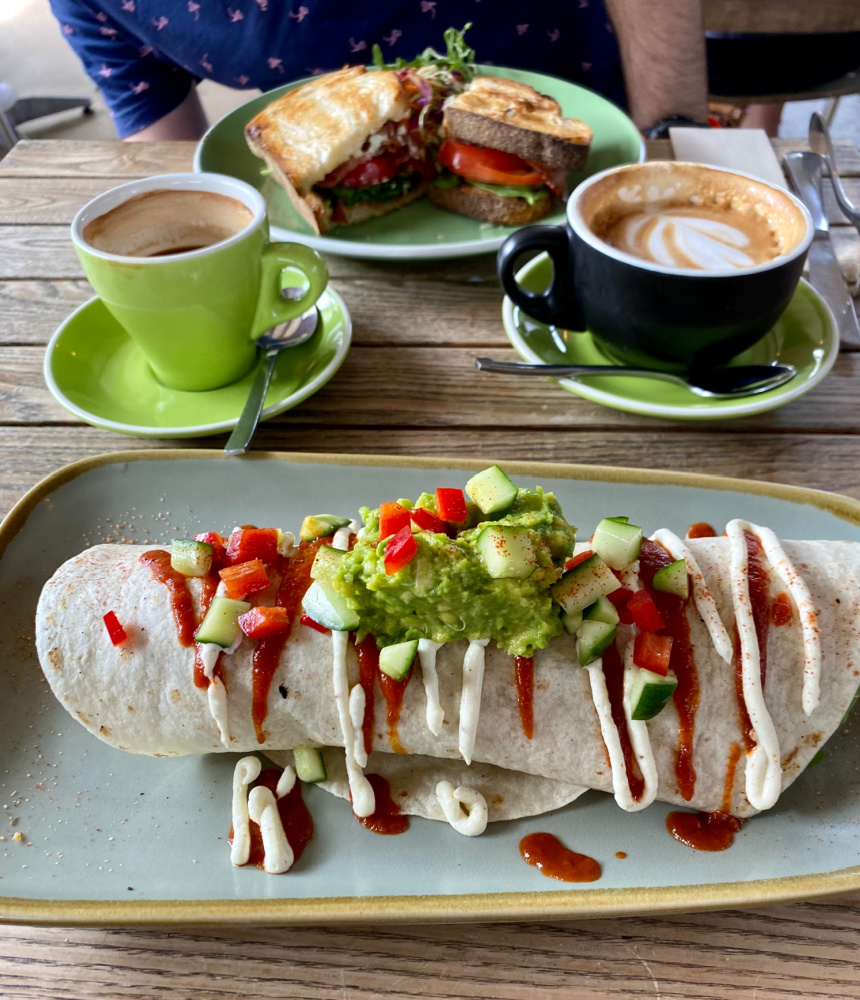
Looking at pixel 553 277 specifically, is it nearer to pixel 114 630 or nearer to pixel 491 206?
pixel 491 206

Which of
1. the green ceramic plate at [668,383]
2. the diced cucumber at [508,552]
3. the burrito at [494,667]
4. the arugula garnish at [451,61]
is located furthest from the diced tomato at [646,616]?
the arugula garnish at [451,61]

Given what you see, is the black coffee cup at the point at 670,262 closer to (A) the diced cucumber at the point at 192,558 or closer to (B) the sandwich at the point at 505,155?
(B) the sandwich at the point at 505,155

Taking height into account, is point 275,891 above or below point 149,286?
below

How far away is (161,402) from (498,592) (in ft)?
3.93

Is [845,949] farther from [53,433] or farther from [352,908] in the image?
Result: [53,433]

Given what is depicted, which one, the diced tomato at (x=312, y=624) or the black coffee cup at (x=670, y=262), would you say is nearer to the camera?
the diced tomato at (x=312, y=624)

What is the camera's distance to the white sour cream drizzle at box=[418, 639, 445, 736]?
1227mm

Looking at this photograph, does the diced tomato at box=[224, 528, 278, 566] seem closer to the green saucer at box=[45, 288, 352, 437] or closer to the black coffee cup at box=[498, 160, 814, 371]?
the green saucer at box=[45, 288, 352, 437]

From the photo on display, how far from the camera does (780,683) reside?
4.10 ft

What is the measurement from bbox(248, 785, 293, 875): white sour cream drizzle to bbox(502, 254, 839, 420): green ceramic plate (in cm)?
116

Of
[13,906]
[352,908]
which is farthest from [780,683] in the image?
[13,906]

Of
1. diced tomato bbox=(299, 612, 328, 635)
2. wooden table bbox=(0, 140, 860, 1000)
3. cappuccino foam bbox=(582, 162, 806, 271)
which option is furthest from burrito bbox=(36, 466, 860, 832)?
cappuccino foam bbox=(582, 162, 806, 271)

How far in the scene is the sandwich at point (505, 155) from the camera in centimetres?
246

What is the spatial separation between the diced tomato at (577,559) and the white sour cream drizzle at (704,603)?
165mm
